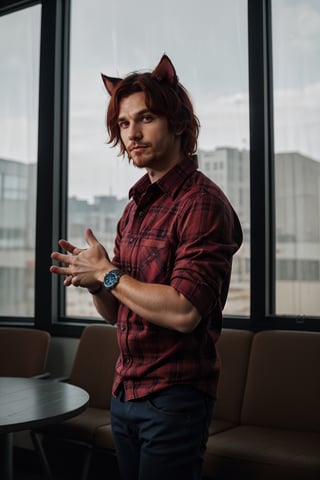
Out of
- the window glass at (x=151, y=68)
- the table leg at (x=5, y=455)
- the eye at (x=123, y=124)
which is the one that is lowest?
the table leg at (x=5, y=455)

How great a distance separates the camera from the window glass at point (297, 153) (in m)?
3.18

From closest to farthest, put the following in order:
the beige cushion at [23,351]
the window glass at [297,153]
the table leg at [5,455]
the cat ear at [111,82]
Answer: the cat ear at [111,82] → the table leg at [5,455] → the window glass at [297,153] → the beige cushion at [23,351]

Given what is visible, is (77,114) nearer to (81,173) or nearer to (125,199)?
(81,173)

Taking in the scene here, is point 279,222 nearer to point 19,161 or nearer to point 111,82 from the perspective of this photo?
point 111,82

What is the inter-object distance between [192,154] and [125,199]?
2.23 meters

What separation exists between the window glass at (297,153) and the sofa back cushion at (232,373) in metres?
0.32

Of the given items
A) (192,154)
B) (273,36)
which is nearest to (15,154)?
(273,36)

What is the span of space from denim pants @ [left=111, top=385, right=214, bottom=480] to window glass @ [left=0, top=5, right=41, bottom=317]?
2.88m

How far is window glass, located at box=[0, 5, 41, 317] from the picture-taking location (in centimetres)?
417

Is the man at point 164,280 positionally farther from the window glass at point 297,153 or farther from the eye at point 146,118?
the window glass at point 297,153

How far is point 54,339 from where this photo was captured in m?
3.88

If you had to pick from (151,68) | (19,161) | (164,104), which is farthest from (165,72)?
(19,161)

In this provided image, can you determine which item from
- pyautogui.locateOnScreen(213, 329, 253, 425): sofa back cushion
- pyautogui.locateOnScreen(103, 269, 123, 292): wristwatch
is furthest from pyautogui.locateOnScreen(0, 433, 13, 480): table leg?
pyautogui.locateOnScreen(103, 269, 123, 292): wristwatch

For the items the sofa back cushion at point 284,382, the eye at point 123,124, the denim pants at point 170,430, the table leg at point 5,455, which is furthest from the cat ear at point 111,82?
the sofa back cushion at point 284,382
